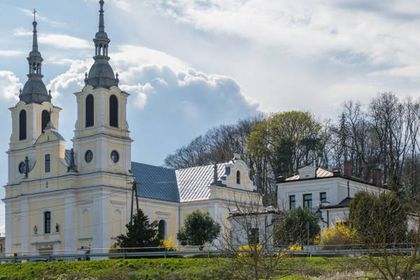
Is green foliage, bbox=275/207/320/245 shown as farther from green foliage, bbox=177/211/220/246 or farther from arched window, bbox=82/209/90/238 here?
arched window, bbox=82/209/90/238

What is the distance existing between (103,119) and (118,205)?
23.0 feet

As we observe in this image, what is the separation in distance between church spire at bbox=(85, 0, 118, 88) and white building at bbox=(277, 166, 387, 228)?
694 inches

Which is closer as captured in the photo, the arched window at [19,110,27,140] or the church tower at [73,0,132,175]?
the church tower at [73,0,132,175]

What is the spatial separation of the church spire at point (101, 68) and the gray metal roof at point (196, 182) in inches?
459

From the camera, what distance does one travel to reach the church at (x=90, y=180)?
73375 mm

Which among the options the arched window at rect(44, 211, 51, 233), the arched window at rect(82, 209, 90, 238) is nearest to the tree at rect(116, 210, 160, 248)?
the arched window at rect(82, 209, 90, 238)

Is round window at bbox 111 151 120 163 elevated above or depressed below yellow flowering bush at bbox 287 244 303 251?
above

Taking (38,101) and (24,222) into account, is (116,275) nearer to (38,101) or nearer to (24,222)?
(24,222)

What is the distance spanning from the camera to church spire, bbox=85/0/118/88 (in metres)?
75.9

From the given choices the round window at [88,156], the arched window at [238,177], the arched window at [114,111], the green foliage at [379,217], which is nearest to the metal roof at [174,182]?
the arched window at [238,177]

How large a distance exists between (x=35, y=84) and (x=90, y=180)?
13.1 m

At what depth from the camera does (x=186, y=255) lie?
167 feet

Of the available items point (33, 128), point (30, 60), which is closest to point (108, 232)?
point (33, 128)

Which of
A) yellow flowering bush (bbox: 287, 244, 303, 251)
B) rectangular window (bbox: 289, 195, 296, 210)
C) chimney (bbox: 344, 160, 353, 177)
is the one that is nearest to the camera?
yellow flowering bush (bbox: 287, 244, 303, 251)
